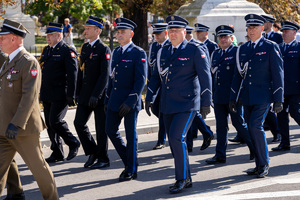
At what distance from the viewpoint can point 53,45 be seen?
8.27 metres

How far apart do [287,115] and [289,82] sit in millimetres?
531

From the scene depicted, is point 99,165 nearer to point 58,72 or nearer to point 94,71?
point 94,71

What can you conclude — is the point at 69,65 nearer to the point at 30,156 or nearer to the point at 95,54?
the point at 95,54

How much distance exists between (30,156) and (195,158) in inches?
138

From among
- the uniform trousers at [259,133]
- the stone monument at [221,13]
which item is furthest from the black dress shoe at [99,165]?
the stone monument at [221,13]

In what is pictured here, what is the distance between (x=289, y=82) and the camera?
9148mm

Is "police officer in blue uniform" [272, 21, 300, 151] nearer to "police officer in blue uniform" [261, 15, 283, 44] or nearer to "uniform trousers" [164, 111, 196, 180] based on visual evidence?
"police officer in blue uniform" [261, 15, 283, 44]

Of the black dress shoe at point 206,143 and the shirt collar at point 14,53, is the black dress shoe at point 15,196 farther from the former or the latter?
the black dress shoe at point 206,143

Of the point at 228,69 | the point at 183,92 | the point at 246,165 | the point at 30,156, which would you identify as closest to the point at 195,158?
the point at 246,165

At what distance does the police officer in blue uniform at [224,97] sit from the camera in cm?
813

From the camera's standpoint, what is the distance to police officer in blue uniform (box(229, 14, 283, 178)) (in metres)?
7.14

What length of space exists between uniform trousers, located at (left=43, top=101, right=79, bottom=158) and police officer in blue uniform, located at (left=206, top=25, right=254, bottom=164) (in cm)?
208

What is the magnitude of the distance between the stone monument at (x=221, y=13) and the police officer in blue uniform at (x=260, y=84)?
829 cm

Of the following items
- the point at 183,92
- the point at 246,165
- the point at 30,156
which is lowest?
the point at 246,165
